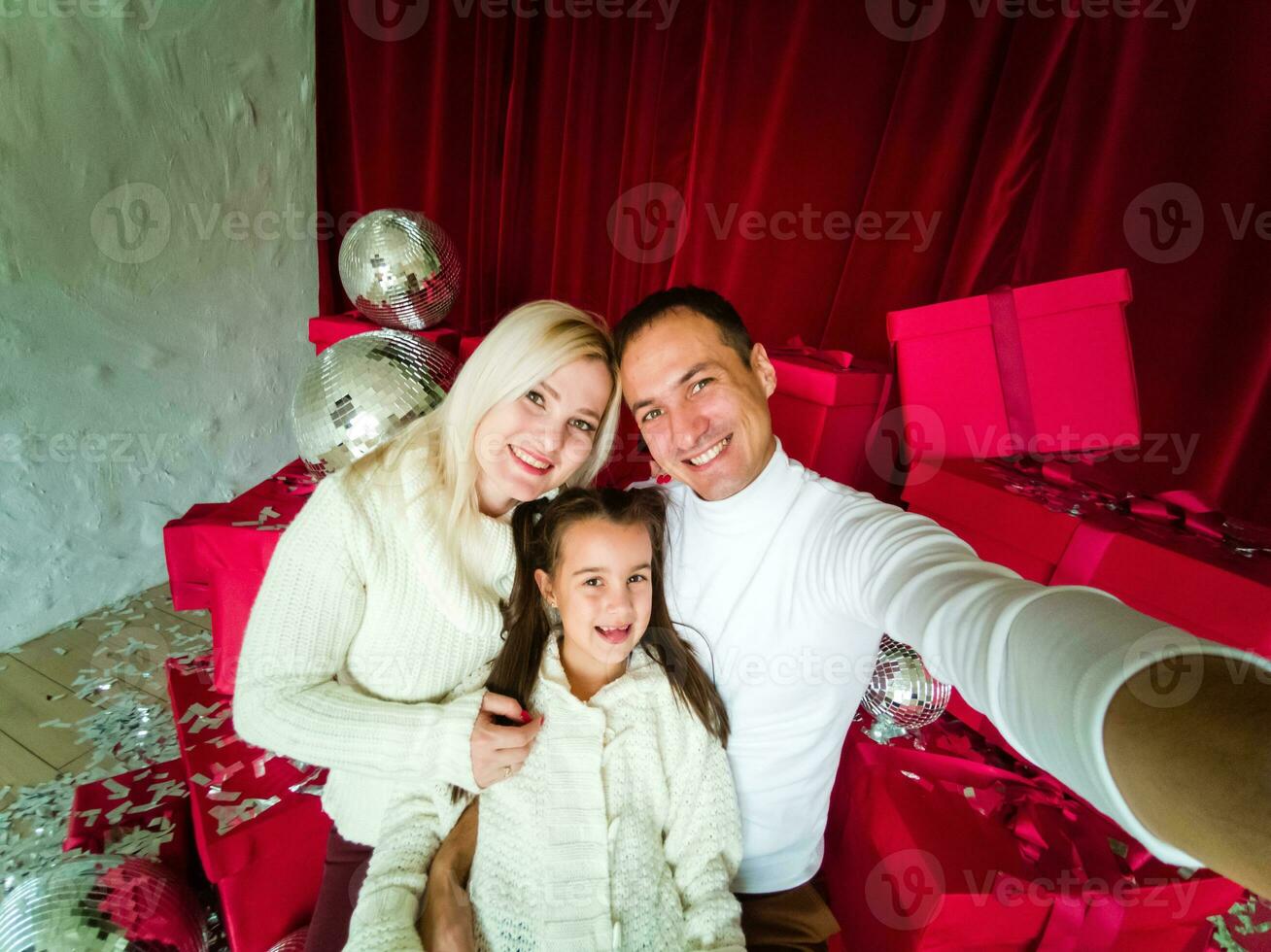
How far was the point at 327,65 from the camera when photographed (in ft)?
7.28

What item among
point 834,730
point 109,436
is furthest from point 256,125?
point 834,730

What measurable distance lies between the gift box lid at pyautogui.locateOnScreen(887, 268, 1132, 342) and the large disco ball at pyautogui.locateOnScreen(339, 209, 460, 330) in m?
1.22

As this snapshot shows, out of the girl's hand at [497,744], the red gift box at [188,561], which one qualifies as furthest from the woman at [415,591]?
the red gift box at [188,561]

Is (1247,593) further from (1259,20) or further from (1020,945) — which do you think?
(1259,20)

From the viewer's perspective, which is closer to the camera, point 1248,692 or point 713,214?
point 1248,692

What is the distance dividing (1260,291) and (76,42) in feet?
10.6

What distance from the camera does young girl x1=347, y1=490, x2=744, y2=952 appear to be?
2.47 feet

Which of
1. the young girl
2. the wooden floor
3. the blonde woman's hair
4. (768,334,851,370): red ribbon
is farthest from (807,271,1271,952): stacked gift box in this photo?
the wooden floor

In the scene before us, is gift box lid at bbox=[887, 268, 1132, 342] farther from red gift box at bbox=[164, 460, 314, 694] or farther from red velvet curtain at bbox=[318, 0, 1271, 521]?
red gift box at bbox=[164, 460, 314, 694]

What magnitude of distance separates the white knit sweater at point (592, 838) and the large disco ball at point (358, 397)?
Answer: 547mm

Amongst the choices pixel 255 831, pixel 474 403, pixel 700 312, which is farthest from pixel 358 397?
pixel 255 831

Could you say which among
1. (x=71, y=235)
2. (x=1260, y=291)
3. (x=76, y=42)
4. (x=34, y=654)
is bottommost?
(x=34, y=654)

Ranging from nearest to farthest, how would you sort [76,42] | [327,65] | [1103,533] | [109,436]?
[1103,533] < [76,42] < [109,436] < [327,65]

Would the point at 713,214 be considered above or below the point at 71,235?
above
